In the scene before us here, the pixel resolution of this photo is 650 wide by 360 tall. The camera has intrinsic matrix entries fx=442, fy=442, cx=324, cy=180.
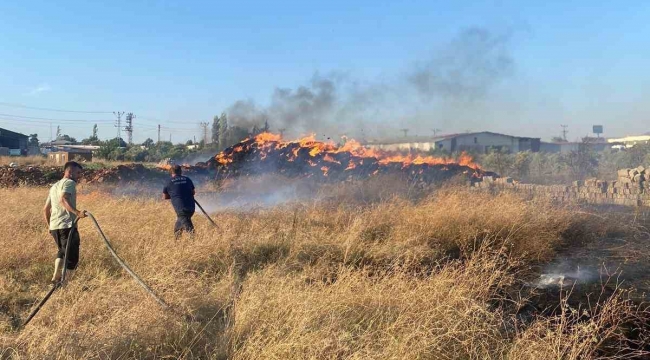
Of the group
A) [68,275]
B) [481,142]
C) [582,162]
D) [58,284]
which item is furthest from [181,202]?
[481,142]

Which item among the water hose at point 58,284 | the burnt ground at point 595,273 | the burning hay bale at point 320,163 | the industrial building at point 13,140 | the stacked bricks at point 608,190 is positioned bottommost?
the burnt ground at point 595,273

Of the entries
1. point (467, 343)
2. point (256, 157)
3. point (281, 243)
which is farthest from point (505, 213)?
point (256, 157)

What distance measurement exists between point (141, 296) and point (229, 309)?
91 centimetres

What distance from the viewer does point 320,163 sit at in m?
21.0

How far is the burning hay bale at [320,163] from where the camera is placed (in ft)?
64.3

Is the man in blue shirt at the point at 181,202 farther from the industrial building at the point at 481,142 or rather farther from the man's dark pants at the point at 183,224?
the industrial building at the point at 481,142

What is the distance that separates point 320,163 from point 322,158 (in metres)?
0.40

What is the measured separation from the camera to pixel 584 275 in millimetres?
6980

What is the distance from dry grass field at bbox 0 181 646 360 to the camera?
344 cm

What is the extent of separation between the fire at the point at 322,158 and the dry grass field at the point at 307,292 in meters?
10.7

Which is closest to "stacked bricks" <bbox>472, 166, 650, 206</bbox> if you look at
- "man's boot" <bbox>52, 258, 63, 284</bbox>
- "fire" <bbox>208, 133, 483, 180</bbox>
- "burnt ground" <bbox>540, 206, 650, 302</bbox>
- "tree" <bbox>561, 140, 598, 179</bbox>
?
"burnt ground" <bbox>540, 206, 650, 302</bbox>

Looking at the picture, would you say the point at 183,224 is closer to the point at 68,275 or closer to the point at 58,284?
the point at 68,275

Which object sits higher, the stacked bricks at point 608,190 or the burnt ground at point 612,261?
the stacked bricks at point 608,190

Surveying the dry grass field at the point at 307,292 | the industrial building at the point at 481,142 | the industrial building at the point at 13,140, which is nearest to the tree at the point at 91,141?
the industrial building at the point at 13,140
